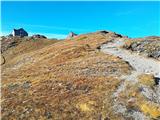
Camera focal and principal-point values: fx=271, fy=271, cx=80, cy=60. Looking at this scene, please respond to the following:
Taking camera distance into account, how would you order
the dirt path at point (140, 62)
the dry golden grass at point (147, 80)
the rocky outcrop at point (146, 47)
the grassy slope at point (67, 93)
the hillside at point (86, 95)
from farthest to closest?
the rocky outcrop at point (146, 47)
the dirt path at point (140, 62)
the dry golden grass at point (147, 80)
the grassy slope at point (67, 93)
the hillside at point (86, 95)

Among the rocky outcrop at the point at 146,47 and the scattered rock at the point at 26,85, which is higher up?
the rocky outcrop at the point at 146,47

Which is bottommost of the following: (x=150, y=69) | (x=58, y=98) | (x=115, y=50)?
(x=58, y=98)

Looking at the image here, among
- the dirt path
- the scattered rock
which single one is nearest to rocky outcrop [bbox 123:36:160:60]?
the dirt path

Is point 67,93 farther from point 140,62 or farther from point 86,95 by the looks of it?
point 140,62

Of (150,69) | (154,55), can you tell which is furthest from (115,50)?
(150,69)

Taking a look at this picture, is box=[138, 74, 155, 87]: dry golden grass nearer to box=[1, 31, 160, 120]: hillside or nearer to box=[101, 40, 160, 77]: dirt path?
box=[1, 31, 160, 120]: hillside

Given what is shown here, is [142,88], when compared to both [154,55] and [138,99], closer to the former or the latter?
[138,99]

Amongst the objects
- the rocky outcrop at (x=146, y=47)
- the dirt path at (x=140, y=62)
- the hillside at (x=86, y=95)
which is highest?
the rocky outcrop at (x=146, y=47)

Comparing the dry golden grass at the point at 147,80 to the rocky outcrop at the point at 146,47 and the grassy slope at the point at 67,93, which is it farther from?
the rocky outcrop at the point at 146,47

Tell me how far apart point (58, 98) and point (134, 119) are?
11.9 meters

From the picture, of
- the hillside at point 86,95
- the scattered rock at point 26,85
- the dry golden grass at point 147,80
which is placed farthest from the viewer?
the scattered rock at point 26,85

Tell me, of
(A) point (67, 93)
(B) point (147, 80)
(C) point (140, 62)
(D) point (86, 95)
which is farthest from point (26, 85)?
(C) point (140, 62)

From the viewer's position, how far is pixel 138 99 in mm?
38406

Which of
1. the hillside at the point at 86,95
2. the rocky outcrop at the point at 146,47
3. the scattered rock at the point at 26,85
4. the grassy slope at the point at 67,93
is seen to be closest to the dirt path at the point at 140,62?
the hillside at the point at 86,95
